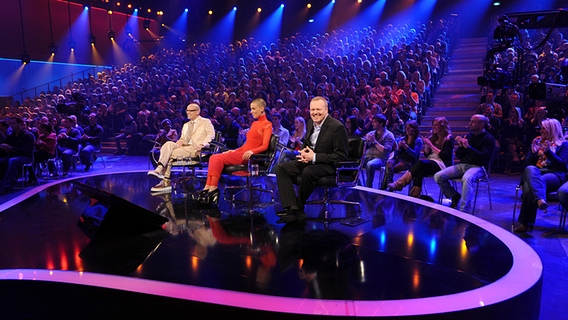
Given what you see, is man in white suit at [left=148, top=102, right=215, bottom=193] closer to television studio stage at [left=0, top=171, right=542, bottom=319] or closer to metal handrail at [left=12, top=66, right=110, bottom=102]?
television studio stage at [left=0, top=171, right=542, bottom=319]

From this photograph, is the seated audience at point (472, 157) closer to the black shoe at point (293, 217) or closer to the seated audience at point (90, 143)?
the black shoe at point (293, 217)

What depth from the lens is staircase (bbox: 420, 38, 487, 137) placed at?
8.60 m

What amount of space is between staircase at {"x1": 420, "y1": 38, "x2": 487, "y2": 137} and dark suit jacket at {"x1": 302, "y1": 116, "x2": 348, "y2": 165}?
5.28m

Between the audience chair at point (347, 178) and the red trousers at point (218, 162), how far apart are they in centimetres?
78

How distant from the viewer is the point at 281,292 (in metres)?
2.03

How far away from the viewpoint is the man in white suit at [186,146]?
184 inches

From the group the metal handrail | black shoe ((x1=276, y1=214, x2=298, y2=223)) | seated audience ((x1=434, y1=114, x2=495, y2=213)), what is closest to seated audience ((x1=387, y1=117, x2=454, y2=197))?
seated audience ((x1=434, y1=114, x2=495, y2=213))

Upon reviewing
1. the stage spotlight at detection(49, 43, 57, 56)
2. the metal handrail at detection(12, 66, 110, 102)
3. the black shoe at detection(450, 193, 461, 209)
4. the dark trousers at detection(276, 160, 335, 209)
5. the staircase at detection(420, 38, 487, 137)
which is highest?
the stage spotlight at detection(49, 43, 57, 56)

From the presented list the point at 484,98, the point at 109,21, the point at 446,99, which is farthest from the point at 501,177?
the point at 109,21

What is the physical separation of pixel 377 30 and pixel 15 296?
1342 centimetres

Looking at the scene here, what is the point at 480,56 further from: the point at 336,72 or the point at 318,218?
the point at 318,218

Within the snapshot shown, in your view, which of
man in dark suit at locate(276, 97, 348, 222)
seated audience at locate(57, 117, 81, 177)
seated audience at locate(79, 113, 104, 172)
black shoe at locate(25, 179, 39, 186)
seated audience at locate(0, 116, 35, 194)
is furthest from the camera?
seated audience at locate(79, 113, 104, 172)

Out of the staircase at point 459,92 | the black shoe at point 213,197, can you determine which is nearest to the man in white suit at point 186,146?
the black shoe at point 213,197

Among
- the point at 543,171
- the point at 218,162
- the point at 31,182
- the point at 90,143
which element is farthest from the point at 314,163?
the point at 90,143
